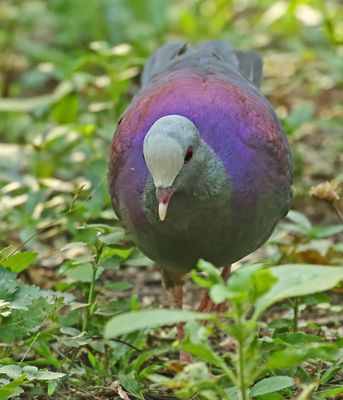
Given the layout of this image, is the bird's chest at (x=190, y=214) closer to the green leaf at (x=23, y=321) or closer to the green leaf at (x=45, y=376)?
the green leaf at (x=23, y=321)

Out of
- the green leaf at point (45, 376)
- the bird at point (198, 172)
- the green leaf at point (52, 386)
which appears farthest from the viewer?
the bird at point (198, 172)

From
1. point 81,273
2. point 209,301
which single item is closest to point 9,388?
point 81,273

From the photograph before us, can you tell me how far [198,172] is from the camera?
143 inches

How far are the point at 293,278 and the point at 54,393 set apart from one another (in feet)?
4.30

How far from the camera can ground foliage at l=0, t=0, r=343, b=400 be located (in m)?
2.70

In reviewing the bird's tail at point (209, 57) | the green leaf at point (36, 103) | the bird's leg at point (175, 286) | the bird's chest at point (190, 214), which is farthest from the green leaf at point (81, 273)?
the green leaf at point (36, 103)

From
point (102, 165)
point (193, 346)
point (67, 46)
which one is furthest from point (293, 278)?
point (67, 46)

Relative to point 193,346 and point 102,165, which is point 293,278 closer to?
point 193,346

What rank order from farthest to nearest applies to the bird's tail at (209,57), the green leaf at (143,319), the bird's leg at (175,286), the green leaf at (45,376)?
the bird's tail at (209,57) < the bird's leg at (175,286) < the green leaf at (45,376) < the green leaf at (143,319)

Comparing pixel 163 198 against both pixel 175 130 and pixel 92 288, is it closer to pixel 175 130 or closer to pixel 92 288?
pixel 175 130

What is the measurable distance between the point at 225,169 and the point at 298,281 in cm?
122

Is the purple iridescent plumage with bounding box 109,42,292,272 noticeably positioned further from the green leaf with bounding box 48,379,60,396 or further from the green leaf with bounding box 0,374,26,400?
the green leaf with bounding box 0,374,26,400

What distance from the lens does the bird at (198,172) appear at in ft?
11.6

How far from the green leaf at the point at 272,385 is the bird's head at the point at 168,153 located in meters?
0.73
